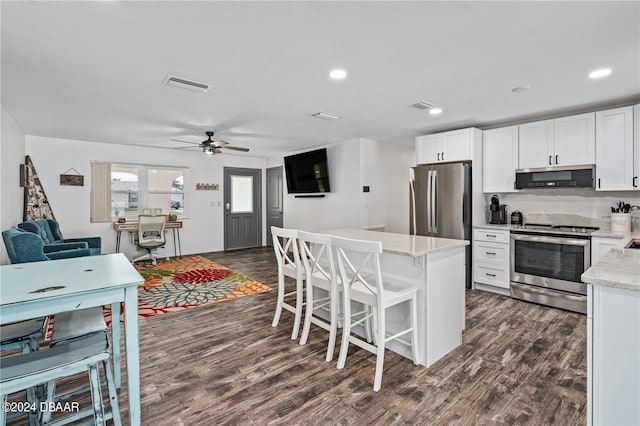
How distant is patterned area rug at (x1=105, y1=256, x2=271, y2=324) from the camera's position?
12.3ft

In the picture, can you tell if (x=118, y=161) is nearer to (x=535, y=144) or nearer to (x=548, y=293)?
(x=535, y=144)

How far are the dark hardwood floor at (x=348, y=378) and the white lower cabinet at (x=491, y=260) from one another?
33.5 inches

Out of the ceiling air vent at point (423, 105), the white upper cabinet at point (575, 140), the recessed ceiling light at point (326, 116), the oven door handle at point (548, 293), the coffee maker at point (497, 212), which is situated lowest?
the oven door handle at point (548, 293)

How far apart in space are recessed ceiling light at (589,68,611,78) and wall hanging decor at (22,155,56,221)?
24.3 ft

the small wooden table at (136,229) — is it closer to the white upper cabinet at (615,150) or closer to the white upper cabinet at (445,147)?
the white upper cabinet at (445,147)

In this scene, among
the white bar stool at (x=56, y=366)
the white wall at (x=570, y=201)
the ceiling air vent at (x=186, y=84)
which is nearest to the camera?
the white bar stool at (x=56, y=366)

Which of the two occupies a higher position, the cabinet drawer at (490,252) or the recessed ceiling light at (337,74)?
the recessed ceiling light at (337,74)

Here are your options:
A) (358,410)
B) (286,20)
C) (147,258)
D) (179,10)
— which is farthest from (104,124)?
(358,410)

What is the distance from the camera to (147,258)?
20.7ft

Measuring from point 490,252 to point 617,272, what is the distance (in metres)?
2.92

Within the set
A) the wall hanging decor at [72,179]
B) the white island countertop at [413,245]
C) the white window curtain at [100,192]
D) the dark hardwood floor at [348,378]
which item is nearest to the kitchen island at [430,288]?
the white island countertop at [413,245]

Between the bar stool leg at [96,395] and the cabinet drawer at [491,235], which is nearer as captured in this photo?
the bar stool leg at [96,395]

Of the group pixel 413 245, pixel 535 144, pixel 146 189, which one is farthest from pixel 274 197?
pixel 413 245

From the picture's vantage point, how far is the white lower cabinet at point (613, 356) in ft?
4.18
